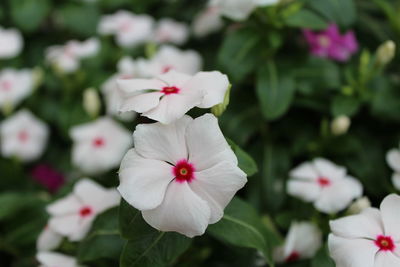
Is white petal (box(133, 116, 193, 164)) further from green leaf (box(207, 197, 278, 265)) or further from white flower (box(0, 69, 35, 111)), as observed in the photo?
white flower (box(0, 69, 35, 111))

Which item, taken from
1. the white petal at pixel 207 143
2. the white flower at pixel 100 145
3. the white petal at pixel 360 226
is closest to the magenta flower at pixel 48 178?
the white flower at pixel 100 145

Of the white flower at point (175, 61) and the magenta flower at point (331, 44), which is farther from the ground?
the magenta flower at point (331, 44)

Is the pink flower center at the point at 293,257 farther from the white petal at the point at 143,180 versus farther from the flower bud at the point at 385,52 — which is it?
the flower bud at the point at 385,52

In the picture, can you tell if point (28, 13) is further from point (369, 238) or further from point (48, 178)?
point (369, 238)

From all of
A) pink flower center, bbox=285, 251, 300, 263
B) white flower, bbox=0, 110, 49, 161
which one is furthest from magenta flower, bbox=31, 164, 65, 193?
pink flower center, bbox=285, 251, 300, 263

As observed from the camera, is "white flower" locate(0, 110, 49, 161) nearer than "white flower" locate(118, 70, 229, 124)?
No

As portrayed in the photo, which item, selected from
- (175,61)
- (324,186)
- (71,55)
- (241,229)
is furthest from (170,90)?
(71,55)
